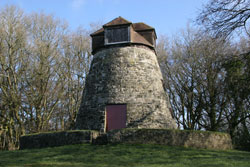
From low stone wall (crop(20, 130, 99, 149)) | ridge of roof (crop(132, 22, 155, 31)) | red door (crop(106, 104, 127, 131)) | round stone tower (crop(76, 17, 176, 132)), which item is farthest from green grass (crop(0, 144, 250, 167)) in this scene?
ridge of roof (crop(132, 22, 155, 31))

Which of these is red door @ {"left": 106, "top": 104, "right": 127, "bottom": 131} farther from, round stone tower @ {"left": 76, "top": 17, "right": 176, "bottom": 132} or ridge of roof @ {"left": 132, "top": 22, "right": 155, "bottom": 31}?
ridge of roof @ {"left": 132, "top": 22, "right": 155, "bottom": 31}

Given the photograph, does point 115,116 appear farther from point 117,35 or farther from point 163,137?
point 117,35

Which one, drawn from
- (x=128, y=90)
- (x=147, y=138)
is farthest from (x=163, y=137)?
(x=128, y=90)

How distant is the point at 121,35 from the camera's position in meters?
18.7

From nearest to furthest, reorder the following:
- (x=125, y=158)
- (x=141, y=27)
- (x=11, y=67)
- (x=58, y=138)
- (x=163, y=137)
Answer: (x=125, y=158)
(x=163, y=137)
(x=58, y=138)
(x=141, y=27)
(x=11, y=67)

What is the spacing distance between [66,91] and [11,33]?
7.71 metres

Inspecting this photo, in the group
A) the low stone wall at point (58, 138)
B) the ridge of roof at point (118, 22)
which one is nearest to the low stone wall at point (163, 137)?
the low stone wall at point (58, 138)

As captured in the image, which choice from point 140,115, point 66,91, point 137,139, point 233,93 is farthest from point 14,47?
point 233,93

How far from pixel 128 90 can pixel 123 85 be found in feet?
1.63

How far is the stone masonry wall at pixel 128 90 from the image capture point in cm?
1678

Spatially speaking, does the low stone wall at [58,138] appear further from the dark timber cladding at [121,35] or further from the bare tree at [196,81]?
the bare tree at [196,81]

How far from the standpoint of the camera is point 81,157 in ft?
36.1

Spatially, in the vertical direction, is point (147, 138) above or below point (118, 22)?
below

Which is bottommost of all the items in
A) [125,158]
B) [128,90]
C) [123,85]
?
[125,158]
